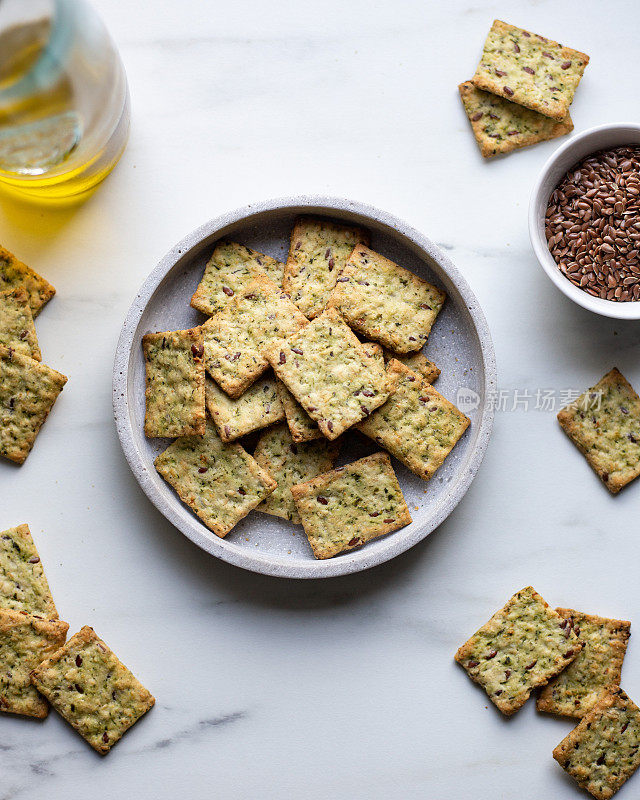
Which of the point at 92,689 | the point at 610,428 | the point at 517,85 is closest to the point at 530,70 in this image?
the point at 517,85

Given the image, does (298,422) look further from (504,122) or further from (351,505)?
(504,122)

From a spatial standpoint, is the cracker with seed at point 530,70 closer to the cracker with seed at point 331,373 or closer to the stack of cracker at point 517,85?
the stack of cracker at point 517,85

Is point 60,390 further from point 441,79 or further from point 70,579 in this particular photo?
point 441,79

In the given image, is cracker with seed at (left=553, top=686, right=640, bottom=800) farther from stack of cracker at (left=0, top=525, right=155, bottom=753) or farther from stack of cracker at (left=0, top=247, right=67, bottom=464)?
stack of cracker at (left=0, top=247, right=67, bottom=464)

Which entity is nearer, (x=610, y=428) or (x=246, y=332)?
(x=246, y=332)

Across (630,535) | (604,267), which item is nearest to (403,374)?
(604,267)

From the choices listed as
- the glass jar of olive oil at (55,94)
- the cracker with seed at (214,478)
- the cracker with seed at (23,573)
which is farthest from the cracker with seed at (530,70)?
the cracker with seed at (23,573)
